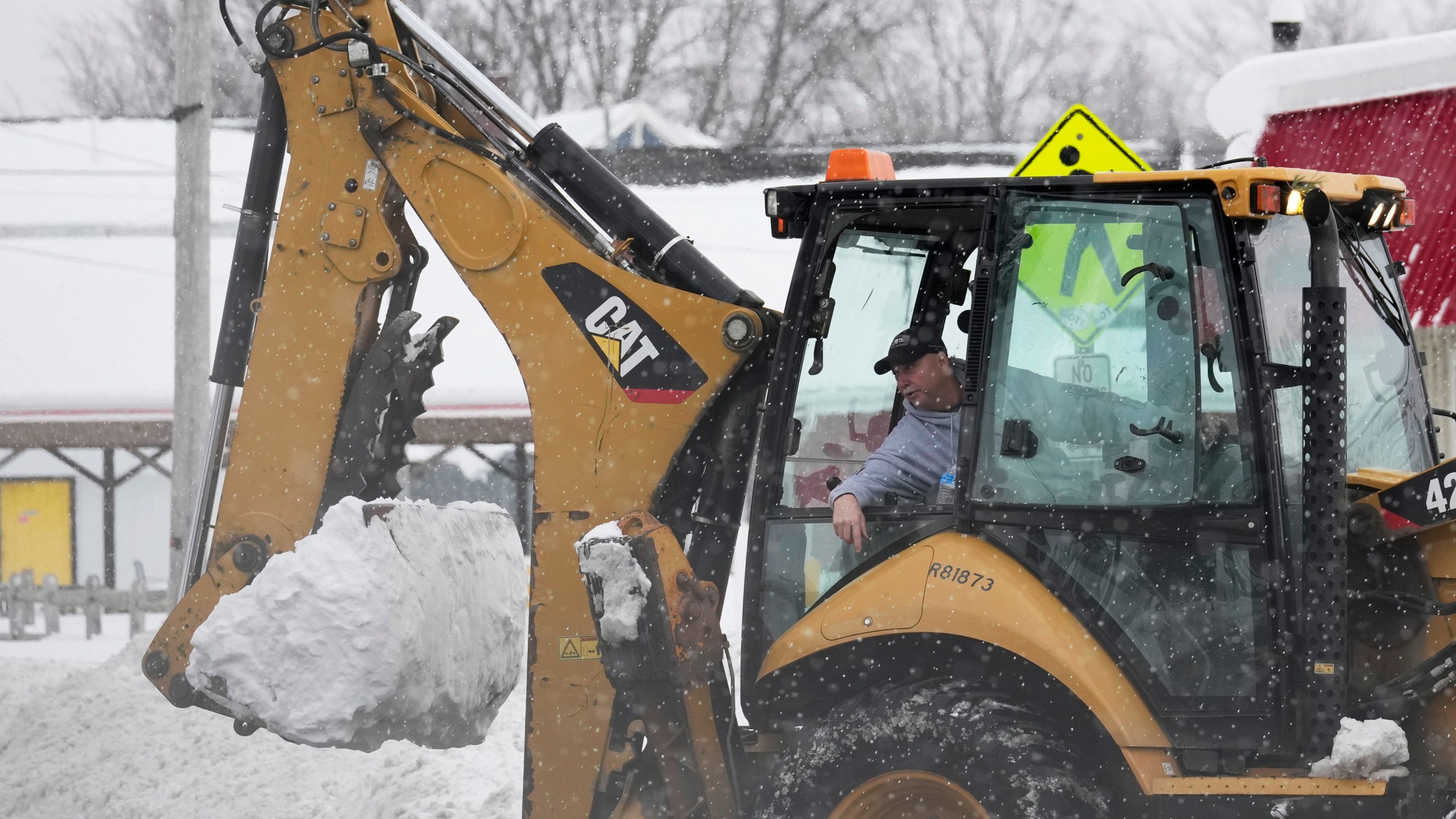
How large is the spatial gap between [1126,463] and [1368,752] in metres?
0.81

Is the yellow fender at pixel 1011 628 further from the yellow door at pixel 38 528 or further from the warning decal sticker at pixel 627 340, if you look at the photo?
the yellow door at pixel 38 528

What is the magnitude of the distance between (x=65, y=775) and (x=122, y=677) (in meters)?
1.61

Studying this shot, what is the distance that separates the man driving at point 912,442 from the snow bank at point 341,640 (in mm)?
1314

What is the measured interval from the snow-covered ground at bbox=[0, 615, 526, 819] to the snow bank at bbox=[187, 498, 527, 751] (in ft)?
4.87

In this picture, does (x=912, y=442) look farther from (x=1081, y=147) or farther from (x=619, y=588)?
(x=1081, y=147)

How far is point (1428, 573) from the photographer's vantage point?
350cm

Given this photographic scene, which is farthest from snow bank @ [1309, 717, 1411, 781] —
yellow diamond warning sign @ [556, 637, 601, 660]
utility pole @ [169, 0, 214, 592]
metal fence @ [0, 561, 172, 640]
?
metal fence @ [0, 561, 172, 640]

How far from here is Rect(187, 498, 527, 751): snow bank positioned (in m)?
4.12

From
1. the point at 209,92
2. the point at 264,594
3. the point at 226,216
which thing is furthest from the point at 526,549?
the point at 264,594

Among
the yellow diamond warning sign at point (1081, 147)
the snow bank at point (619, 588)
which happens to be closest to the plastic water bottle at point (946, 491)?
the snow bank at point (619, 588)

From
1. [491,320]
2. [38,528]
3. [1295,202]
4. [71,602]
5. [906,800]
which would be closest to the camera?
[1295,202]

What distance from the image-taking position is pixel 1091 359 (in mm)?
3500

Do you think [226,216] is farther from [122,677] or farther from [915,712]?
[915,712]

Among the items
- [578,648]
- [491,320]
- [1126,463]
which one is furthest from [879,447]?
[491,320]
